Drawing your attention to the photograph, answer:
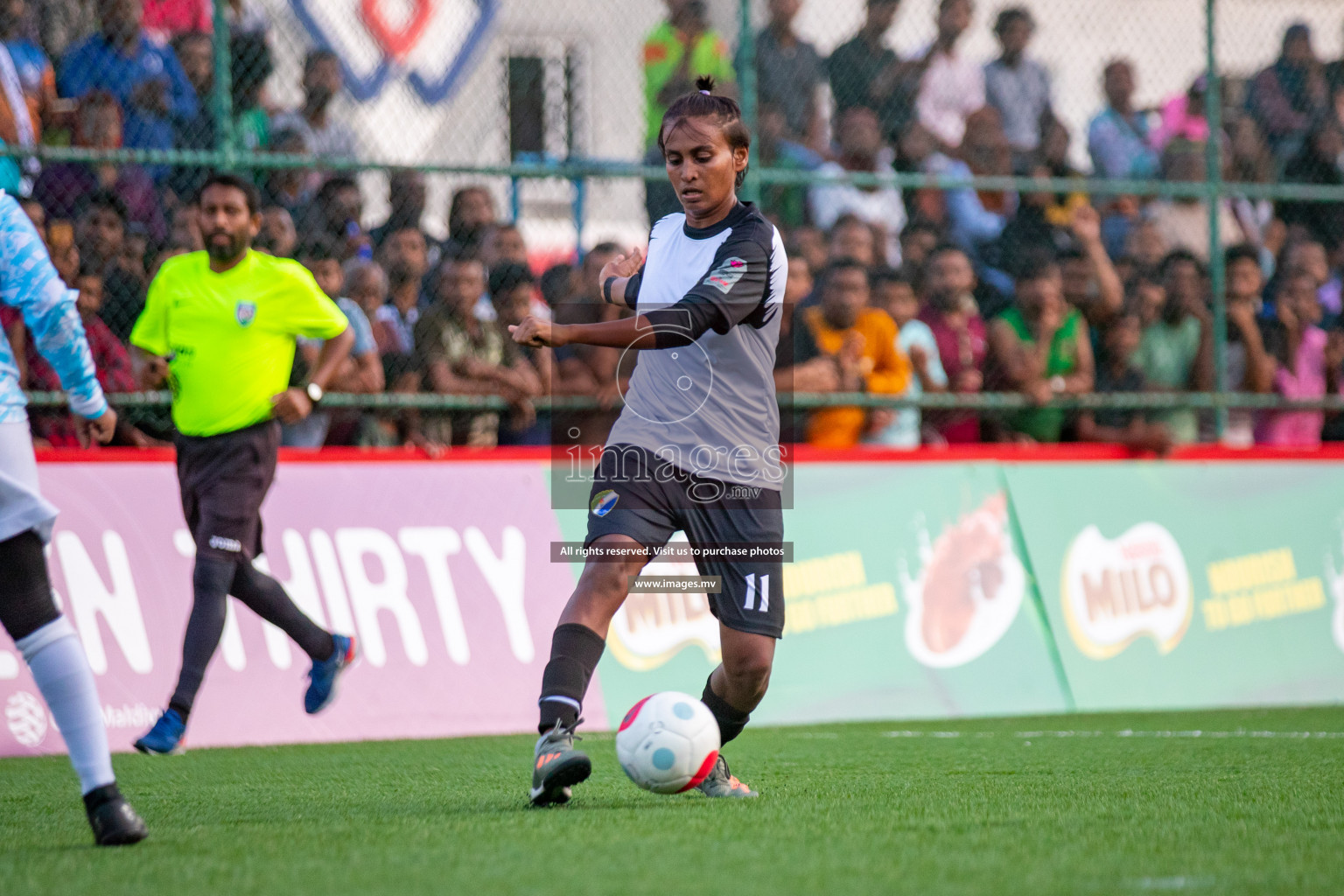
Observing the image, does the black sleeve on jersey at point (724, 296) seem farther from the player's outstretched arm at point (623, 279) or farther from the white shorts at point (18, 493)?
the white shorts at point (18, 493)

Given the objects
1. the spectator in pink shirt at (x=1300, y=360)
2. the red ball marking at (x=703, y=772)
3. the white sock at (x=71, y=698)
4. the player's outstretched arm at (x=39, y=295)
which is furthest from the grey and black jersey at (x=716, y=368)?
the spectator in pink shirt at (x=1300, y=360)

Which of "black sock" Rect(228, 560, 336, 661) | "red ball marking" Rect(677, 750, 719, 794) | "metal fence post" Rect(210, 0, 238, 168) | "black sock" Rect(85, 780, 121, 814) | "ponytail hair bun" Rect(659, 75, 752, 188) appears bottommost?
"red ball marking" Rect(677, 750, 719, 794)

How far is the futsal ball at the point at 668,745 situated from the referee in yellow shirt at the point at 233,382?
2693mm

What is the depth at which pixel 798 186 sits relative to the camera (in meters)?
10.1

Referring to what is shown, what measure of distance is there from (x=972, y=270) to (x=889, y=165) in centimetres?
86

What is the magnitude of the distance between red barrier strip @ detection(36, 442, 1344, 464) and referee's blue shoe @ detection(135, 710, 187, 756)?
1.42 meters

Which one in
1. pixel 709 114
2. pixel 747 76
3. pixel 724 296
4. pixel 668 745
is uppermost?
pixel 747 76

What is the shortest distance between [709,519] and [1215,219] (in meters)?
6.65

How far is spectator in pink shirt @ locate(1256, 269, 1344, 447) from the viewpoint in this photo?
10.8 m

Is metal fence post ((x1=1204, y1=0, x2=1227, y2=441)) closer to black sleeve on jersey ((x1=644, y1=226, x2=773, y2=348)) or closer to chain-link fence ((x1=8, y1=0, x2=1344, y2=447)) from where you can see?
chain-link fence ((x1=8, y1=0, x2=1344, y2=447))

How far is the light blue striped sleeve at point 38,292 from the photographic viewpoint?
4.27 metres

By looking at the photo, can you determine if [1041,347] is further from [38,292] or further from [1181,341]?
[38,292]

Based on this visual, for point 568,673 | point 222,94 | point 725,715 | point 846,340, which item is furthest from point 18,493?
point 846,340

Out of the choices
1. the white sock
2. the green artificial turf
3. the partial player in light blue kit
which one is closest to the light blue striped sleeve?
the partial player in light blue kit
